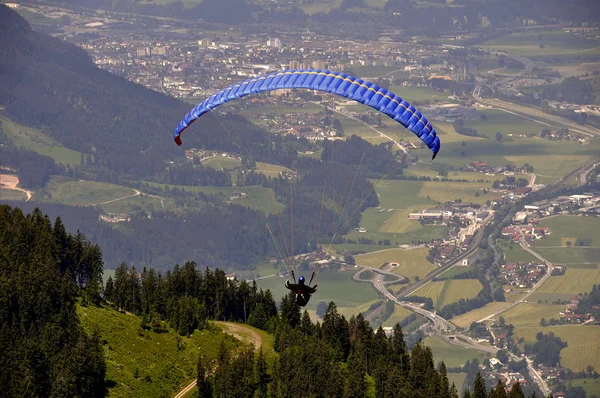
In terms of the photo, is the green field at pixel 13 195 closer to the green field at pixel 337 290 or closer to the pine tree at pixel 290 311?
the green field at pixel 337 290

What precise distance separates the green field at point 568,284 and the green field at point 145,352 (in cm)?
7665

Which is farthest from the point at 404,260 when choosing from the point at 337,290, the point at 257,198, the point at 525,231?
the point at 257,198

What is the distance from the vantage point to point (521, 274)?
16025 cm

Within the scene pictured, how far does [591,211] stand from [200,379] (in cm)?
12698

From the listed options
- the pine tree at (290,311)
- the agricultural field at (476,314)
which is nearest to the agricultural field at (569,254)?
the agricultural field at (476,314)

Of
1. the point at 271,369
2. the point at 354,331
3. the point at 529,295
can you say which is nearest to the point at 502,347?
the point at 529,295

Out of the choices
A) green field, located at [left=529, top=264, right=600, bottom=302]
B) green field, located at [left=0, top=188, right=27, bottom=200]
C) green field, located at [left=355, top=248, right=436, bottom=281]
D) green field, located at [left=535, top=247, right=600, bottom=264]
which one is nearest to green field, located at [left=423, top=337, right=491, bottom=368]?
green field, located at [left=529, top=264, right=600, bottom=302]

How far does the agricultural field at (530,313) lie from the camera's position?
5635 inches

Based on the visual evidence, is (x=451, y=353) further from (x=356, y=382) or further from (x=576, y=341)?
(x=356, y=382)

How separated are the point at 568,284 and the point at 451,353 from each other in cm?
2900

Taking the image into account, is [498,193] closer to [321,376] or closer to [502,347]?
[502,347]

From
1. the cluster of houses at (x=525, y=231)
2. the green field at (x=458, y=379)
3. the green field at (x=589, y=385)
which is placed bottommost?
the green field at (x=458, y=379)

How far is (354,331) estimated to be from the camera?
85.8m

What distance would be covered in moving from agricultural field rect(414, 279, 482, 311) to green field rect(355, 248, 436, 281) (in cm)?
429
